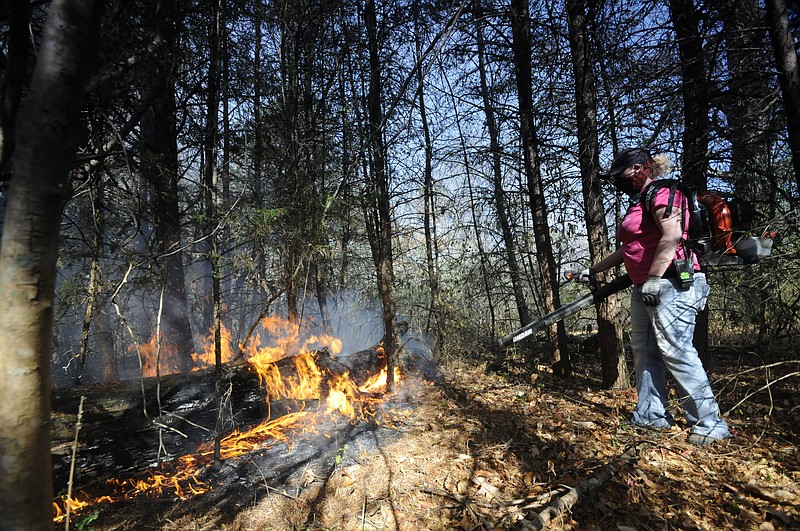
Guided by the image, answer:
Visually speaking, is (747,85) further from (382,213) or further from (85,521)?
(85,521)

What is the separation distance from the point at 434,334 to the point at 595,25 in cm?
589

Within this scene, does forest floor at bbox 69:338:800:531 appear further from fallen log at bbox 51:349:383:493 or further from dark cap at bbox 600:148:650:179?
dark cap at bbox 600:148:650:179

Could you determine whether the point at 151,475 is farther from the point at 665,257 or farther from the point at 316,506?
the point at 665,257

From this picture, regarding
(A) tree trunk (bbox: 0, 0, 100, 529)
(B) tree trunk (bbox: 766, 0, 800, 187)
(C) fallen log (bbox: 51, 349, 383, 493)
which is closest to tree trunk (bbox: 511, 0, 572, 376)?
(B) tree trunk (bbox: 766, 0, 800, 187)

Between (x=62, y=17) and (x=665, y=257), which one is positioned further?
(x=665, y=257)

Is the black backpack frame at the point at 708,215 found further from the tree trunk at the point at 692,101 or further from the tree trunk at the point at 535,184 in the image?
the tree trunk at the point at 535,184

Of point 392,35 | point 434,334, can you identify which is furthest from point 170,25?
point 434,334

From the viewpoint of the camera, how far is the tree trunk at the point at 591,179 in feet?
15.5

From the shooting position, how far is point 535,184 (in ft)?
20.2

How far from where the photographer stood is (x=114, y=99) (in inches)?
173

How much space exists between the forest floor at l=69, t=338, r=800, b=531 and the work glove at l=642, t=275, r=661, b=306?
2.55 ft

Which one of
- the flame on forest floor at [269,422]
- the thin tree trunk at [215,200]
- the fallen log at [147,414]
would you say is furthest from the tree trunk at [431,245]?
the thin tree trunk at [215,200]

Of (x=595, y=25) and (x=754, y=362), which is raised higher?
(x=595, y=25)

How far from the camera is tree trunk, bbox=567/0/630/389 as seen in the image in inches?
186
